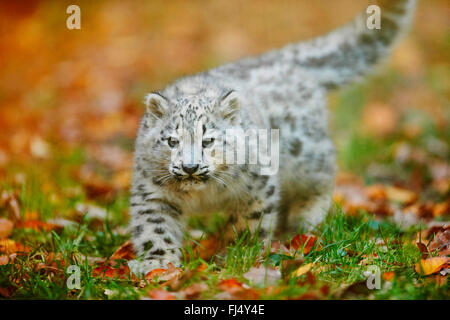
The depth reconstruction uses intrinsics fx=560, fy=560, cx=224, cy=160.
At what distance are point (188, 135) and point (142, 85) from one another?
7.05 metres

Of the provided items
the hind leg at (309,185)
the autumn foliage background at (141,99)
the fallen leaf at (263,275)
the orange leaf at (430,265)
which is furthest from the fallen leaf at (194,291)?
the hind leg at (309,185)

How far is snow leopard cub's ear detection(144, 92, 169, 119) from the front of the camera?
17.0ft

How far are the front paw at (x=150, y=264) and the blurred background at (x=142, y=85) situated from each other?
5.62 feet

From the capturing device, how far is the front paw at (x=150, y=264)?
4809 mm

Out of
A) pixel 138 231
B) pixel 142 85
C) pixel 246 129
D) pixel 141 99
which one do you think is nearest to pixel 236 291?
pixel 138 231

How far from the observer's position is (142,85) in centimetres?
1164

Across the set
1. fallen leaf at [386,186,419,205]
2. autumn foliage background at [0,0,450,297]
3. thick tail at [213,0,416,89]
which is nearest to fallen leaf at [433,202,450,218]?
autumn foliage background at [0,0,450,297]

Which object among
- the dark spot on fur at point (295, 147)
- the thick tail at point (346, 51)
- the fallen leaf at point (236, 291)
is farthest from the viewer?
the thick tail at point (346, 51)

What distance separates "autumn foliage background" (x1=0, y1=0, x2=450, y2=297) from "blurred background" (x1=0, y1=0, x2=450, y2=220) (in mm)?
29

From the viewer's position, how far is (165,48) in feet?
45.0

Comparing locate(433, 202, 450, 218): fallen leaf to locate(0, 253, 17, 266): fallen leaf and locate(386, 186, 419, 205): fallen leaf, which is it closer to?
locate(386, 186, 419, 205): fallen leaf

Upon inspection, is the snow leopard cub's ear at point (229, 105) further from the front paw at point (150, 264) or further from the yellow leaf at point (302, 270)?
the yellow leaf at point (302, 270)

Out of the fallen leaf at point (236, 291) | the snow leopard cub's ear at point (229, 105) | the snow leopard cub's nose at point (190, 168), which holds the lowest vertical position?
the fallen leaf at point (236, 291)

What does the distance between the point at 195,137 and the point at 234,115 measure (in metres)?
0.56
